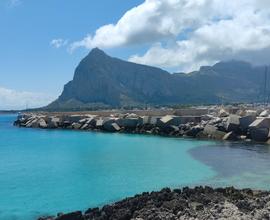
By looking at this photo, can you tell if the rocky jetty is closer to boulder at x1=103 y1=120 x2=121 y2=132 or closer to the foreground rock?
boulder at x1=103 y1=120 x2=121 y2=132

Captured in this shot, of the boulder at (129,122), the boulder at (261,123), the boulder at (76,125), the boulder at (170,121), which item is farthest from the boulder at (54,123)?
the boulder at (261,123)

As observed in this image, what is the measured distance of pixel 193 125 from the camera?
56.4m

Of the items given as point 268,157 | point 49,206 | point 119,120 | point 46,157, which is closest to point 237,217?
point 49,206

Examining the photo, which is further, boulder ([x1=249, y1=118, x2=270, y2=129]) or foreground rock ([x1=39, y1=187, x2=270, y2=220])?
boulder ([x1=249, y1=118, x2=270, y2=129])

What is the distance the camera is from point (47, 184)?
2552 centimetres

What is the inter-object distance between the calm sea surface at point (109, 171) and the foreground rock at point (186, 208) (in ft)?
9.25

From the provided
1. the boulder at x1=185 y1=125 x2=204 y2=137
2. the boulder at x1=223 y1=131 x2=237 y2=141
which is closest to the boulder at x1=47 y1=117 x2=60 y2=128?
the boulder at x1=185 y1=125 x2=204 y2=137

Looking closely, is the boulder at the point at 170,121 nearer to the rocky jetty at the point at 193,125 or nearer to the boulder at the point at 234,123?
the rocky jetty at the point at 193,125

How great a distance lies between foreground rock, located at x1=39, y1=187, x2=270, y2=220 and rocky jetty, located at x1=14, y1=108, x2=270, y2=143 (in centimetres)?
2831

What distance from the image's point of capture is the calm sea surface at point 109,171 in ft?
70.7

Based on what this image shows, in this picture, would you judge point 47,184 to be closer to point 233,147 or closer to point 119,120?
point 233,147

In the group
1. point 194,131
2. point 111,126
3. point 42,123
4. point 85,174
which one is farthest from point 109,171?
point 42,123

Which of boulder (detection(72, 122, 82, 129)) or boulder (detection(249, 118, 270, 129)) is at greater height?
boulder (detection(249, 118, 270, 129))

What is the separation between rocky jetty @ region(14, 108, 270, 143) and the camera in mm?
47469
